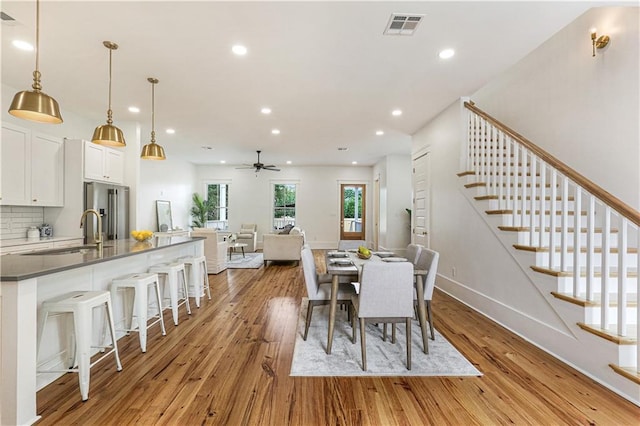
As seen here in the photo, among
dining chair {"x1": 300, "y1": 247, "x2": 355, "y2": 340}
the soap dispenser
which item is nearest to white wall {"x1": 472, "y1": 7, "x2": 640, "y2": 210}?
dining chair {"x1": 300, "y1": 247, "x2": 355, "y2": 340}

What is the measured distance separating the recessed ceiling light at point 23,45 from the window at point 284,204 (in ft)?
24.8

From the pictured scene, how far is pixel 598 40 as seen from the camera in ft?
10.5

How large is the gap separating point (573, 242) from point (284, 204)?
8.56 m

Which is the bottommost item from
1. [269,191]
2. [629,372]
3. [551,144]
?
[629,372]

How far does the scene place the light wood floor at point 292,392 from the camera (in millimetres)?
1819

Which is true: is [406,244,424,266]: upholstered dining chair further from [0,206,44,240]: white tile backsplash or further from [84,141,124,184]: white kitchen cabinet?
[0,206,44,240]: white tile backsplash

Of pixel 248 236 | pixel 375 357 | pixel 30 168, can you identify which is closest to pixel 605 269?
pixel 375 357

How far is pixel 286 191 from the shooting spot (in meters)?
10.4

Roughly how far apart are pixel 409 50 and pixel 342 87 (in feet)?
3.59

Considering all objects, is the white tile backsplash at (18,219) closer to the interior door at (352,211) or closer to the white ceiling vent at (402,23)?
the white ceiling vent at (402,23)

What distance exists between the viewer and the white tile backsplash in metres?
3.92

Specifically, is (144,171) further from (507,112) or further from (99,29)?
(507,112)

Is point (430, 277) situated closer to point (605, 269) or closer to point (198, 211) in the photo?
point (605, 269)

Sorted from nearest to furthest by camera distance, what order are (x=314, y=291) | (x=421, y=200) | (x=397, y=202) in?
1. (x=314, y=291)
2. (x=421, y=200)
3. (x=397, y=202)
